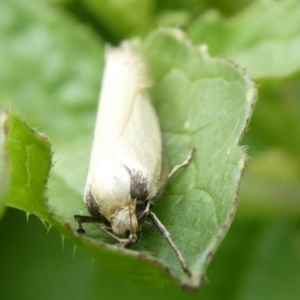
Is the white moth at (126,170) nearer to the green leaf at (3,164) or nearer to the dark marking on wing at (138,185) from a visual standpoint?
the dark marking on wing at (138,185)

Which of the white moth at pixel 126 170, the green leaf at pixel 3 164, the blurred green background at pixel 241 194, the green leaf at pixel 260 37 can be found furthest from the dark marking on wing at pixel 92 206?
the green leaf at pixel 260 37

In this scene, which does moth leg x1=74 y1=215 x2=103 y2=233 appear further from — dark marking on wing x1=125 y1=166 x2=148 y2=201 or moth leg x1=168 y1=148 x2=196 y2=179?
moth leg x1=168 y1=148 x2=196 y2=179

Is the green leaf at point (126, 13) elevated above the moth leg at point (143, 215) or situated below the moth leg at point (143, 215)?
above

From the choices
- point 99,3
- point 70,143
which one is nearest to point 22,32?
point 99,3

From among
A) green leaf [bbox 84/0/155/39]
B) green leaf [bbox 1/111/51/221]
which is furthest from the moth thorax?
green leaf [bbox 84/0/155/39]

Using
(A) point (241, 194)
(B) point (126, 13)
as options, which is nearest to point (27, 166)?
(A) point (241, 194)

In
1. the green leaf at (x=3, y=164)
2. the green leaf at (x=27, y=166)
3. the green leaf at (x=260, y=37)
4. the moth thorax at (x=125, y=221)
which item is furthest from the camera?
the green leaf at (x=260, y=37)

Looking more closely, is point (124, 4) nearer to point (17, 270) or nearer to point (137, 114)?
point (137, 114)
